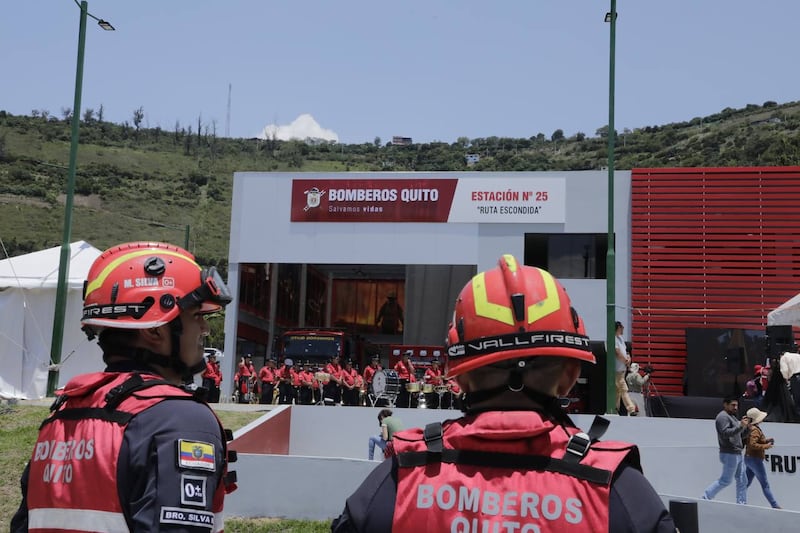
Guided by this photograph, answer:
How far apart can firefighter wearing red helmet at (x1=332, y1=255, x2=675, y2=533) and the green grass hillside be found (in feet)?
205

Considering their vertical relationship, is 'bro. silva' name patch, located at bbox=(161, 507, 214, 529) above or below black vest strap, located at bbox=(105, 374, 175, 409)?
below

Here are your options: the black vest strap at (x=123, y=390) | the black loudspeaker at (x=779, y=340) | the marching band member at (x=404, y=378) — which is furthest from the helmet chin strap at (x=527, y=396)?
the marching band member at (x=404, y=378)

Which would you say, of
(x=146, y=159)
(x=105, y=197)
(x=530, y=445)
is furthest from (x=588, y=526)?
(x=146, y=159)

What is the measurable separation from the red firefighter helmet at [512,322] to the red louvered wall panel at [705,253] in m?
27.1

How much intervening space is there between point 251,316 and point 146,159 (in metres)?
68.6

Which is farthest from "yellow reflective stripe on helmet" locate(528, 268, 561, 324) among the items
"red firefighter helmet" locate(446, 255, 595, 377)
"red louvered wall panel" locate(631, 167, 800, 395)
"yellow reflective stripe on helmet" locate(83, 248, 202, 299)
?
"red louvered wall panel" locate(631, 167, 800, 395)

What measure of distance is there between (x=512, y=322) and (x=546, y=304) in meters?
0.12

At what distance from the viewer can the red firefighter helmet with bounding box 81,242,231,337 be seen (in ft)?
10.3

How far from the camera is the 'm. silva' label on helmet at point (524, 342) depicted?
2359 millimetres

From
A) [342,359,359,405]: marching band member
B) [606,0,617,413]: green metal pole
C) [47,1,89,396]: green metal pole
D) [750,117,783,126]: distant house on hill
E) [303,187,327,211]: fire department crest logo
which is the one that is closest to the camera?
[47,1,89,396]: green metal pole

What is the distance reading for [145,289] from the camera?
3193 mm

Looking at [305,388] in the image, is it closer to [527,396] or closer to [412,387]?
[412,387]

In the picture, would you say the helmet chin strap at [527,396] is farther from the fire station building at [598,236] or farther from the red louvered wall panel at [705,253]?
the red louvered wall panel at [705,253]

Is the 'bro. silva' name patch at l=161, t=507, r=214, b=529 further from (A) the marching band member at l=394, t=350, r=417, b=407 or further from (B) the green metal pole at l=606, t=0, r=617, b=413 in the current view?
(A) the marching band member at l=394, t=350, r=417, b=407
